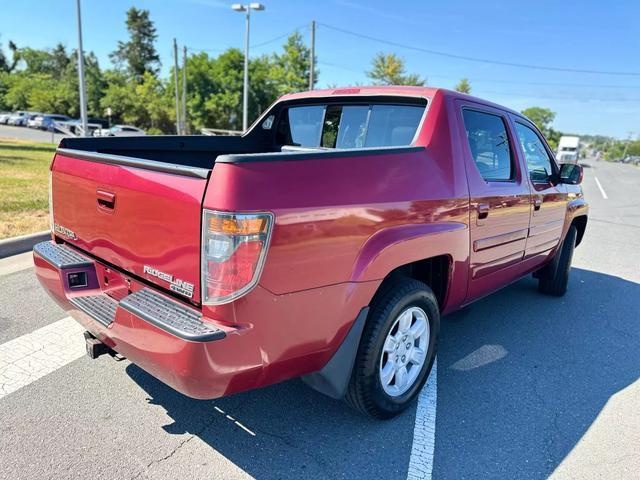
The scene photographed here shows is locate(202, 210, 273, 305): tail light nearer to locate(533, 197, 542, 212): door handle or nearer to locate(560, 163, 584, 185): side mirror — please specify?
locate(533, 197, 542, 212): door handle

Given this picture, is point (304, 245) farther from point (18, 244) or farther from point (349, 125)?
point (18, 244)

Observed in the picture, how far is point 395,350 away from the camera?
277cm

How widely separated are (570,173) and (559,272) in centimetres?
118

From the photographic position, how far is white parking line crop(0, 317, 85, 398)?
10.0ft

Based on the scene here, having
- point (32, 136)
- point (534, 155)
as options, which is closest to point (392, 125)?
point (534, 155)

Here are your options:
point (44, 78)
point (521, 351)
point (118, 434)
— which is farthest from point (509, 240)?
point (44, 78)

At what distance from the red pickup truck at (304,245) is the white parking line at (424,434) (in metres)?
0.16

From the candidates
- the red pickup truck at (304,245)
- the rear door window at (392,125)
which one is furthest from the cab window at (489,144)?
the rear door window at (392,125)

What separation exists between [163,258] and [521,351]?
308 centimetres

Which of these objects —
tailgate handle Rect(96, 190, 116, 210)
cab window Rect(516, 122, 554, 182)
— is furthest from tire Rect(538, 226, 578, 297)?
tailgate handle Rect(96, 190, 116, 210)

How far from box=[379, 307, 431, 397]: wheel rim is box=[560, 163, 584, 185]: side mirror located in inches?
104

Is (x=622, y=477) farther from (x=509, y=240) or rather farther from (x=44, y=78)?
(x=44, y=78)

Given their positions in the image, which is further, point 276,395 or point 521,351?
point 521,351

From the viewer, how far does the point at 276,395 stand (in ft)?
9.91
